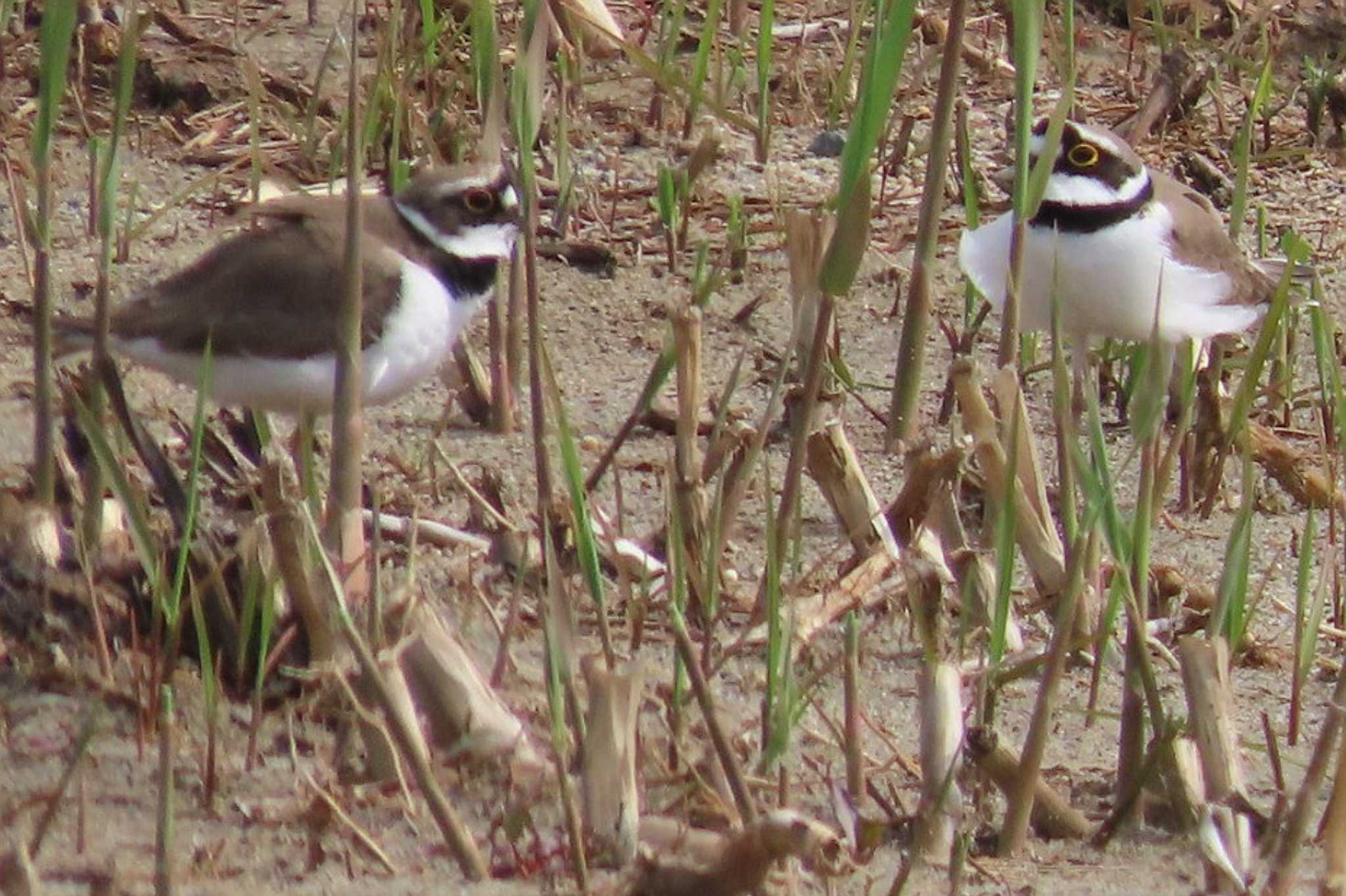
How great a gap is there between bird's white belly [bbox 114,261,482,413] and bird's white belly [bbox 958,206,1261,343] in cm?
97

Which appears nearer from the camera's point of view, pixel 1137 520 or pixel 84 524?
pixel 1137 520

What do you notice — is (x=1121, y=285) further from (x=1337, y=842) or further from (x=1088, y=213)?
(x=1337, y=842)

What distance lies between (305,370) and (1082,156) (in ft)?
5.07

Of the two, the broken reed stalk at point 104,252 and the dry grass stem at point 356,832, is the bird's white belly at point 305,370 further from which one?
the dry grass stem at point 356,832

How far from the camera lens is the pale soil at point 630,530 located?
93.9 inches

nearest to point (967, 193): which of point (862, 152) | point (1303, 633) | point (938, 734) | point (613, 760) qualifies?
point (1303, 633)

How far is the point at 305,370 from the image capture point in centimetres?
354

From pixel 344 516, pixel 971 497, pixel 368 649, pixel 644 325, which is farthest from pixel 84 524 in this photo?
pixel 644 325

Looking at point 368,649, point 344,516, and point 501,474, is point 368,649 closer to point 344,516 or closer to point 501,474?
point 344,516

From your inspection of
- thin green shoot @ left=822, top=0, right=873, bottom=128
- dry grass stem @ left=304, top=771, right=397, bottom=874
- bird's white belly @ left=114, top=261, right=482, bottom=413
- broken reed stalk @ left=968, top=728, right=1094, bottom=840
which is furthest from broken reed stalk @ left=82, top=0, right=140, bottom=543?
thin green shoot @ left=822, top=0, right=873, bottom=128

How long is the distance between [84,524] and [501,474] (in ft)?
3.03

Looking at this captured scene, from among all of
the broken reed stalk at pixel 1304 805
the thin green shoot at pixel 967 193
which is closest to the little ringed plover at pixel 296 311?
the thin green shoot at pixel 967 193

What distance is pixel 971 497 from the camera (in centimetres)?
373

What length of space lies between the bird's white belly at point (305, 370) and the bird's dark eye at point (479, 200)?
0.29 metres
